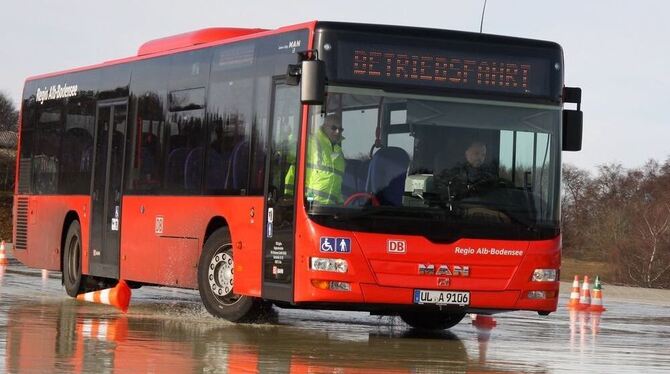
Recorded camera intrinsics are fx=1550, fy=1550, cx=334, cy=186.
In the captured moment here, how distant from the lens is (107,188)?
20.2 metres

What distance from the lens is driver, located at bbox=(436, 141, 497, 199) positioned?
→ 15.3 m

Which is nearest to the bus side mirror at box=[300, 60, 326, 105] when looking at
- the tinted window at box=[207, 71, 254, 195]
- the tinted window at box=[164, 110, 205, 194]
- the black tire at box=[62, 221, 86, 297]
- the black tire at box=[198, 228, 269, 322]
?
the tinted window at box=[207, 71, 254, 195]

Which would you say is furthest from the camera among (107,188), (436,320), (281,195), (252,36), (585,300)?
(585,300)

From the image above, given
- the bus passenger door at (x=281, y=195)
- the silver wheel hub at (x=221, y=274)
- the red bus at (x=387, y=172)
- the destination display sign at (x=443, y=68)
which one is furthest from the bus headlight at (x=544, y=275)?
the silver wheel hub at (x=221, y=274)

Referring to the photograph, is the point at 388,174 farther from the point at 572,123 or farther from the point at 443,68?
the point at 572,123

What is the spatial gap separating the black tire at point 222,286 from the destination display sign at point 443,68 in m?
2.81

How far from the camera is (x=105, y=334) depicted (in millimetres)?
14500

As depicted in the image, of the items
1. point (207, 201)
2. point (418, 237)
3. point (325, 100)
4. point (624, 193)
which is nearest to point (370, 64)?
point (325, 100)

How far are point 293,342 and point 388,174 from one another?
1902 millimetres

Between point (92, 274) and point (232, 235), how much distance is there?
4.68 meters

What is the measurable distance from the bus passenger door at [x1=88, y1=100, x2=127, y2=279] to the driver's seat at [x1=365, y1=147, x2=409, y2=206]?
18.5 feet

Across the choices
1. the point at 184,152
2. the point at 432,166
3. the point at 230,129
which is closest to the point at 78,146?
the point at 184,152

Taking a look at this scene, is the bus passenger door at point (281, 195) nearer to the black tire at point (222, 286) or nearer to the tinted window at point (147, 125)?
the black tire at point (222, 286)

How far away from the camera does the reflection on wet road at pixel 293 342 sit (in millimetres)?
12141
